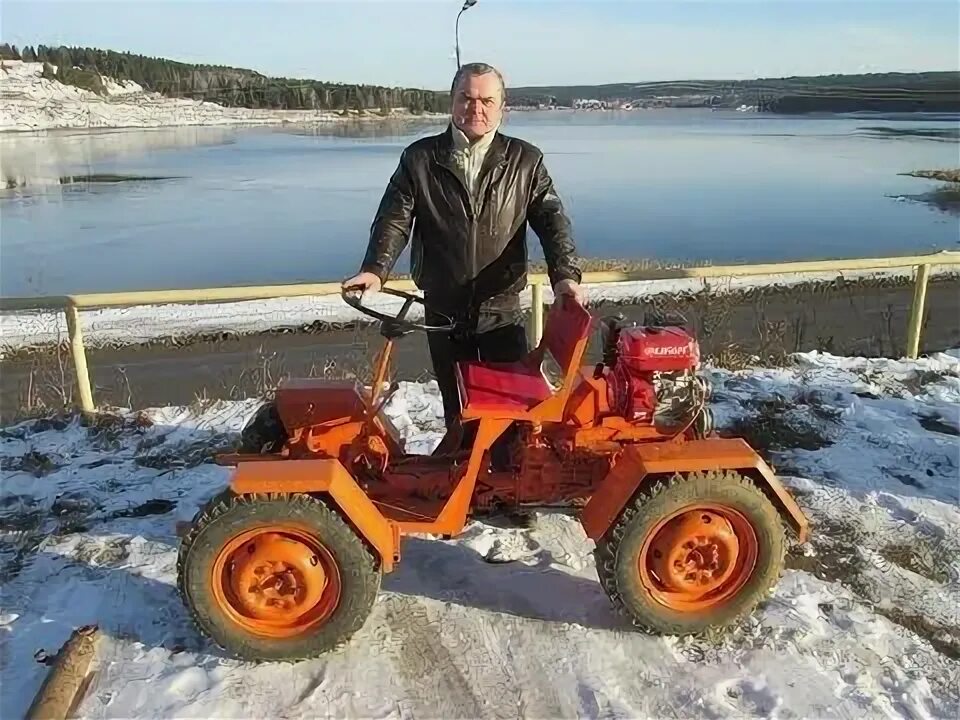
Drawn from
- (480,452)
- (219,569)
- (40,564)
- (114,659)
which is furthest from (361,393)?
(40,564)

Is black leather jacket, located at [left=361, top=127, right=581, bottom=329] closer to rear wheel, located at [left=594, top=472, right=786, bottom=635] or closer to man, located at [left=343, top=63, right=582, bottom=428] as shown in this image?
man, located at [left=343, top=63, right=582, bottom=428]

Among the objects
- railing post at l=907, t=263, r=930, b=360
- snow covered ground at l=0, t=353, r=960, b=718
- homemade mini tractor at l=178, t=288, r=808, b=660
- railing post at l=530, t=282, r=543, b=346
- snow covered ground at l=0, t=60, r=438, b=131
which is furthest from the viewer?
snow covered ground at l=0, t=60, r=438, b=131

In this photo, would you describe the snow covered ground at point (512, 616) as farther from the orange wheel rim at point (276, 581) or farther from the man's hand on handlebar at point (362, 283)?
the man's hand on handlebar at point (362, 283)

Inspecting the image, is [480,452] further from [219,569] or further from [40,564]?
[40,564]

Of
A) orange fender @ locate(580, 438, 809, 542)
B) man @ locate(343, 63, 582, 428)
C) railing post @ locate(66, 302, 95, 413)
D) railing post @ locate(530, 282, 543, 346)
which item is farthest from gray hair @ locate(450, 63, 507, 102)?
railing post @ locate(66, 302, 95, 413)

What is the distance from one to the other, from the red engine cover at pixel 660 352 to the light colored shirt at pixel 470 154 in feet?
2.81

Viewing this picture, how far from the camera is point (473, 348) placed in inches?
141

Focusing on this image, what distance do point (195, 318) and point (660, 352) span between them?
7.97m

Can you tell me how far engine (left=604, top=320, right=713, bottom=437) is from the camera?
117 inches

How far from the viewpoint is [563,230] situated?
3387 millimetres

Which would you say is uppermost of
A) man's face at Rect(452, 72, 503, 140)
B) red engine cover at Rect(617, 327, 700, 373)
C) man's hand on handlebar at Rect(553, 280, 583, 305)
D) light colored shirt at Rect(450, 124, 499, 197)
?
man's face at Rect(452, 72, 503, 140)

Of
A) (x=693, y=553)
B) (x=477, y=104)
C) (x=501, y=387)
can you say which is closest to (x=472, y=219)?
(x=477, y=104)

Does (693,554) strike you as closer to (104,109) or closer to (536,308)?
(536,308)

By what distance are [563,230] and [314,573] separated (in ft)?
5.29
